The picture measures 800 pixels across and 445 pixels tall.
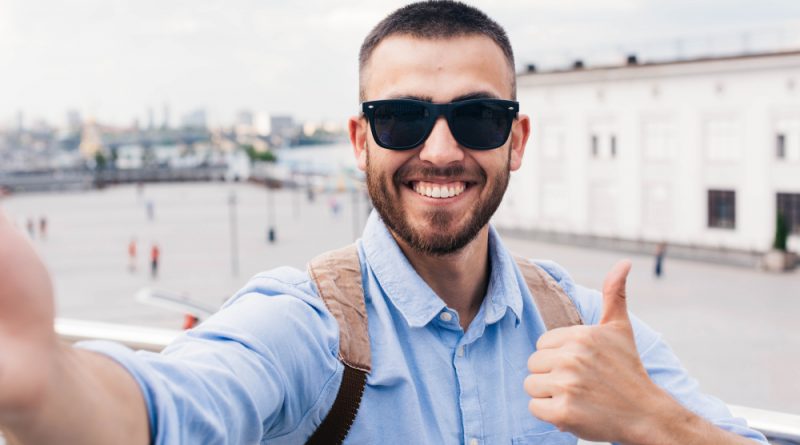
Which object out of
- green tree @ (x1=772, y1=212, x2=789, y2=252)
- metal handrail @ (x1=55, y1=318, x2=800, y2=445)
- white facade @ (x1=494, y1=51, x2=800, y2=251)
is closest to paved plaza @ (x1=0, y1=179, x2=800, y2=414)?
metal handrail @ (x1=55, y1=318, x2=800, y2=445)

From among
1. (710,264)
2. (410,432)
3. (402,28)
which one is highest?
(402,28)

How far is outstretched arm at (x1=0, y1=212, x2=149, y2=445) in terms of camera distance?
0.95 metres

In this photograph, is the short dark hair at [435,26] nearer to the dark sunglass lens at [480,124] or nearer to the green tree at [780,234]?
the dark sunglass lens at [480,124]

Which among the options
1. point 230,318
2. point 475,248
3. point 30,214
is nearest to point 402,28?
point 475,248

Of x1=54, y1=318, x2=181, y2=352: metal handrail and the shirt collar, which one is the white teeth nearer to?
the shirt collar

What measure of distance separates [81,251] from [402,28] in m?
33.6

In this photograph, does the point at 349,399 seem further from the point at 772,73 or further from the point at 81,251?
the point at 81,251

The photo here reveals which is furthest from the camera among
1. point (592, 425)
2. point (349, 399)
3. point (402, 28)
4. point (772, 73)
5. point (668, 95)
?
point (668, 95)

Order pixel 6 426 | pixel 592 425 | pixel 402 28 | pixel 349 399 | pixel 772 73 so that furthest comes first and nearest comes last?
pixel 772 73 → pixel 402 28 → pixel 349 399 → pixel 592 425 → pixel 6 426

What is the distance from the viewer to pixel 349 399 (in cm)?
177

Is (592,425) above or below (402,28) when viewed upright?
below

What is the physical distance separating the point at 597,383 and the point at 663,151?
30278 millimetres

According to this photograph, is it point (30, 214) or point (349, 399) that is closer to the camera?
point (349, 399)

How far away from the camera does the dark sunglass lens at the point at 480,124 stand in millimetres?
2072
